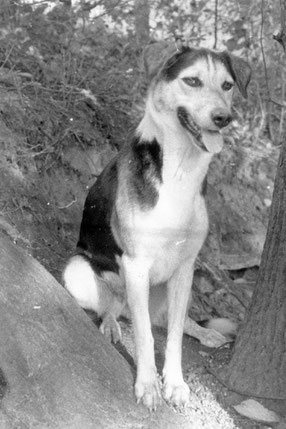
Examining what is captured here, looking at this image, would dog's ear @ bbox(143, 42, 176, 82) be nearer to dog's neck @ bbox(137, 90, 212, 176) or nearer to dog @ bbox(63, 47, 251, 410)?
dog @ bbox(63, 47, 251, 410)

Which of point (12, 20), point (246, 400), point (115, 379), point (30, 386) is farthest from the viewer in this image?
point (12, 20)

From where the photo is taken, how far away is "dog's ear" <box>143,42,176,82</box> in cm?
396

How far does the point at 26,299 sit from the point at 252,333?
1.39 meters

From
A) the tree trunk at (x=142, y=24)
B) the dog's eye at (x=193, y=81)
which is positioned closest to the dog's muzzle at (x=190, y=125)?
the dog's eye at (x=193, y=81)

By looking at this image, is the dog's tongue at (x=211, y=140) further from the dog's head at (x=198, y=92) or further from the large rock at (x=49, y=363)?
the large rock at (x=49, y=363)

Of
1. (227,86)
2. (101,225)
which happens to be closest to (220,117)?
(227,86)

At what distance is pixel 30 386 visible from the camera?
3.27 meters

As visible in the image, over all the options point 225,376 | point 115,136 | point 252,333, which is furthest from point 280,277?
point 115,136

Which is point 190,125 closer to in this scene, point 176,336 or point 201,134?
point 201,134

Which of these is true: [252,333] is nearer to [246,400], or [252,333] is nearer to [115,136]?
[246,400]

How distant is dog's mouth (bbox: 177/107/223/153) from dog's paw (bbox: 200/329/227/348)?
1.46 meters

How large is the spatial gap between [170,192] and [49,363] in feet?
4.00

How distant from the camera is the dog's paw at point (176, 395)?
150 inches

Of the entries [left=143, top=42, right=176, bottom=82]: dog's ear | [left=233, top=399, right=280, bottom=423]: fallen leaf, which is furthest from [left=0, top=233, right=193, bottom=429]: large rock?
[left=143, top=42, right=176, bottom=82]: dog's ear
